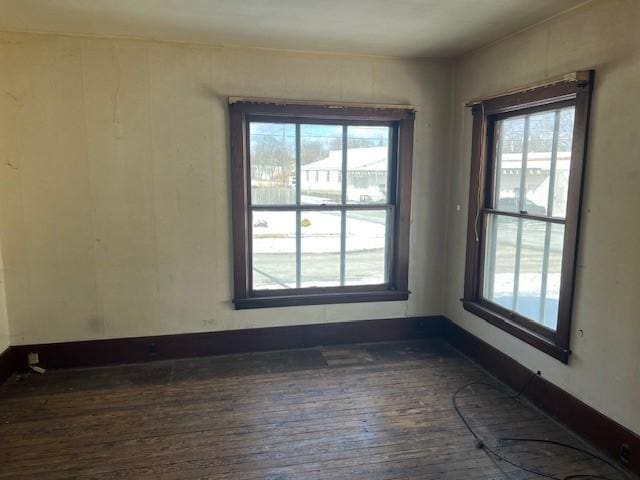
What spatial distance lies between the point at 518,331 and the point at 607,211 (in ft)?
3.49

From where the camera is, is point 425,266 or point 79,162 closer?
point 79,162

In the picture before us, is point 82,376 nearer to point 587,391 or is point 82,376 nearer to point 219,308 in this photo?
point 219,308

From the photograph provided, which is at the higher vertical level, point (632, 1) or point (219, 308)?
point (632, 1)

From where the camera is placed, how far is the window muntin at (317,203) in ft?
12.2

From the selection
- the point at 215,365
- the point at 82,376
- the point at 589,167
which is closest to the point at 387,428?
the point at 215,365

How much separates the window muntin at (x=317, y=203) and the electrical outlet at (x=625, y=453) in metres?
2.21

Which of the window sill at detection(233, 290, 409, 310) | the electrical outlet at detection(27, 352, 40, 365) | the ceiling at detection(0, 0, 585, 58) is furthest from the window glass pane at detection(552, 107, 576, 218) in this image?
the electrical outlet at detection(27, 352, 40, 365)

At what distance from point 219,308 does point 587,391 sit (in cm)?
272

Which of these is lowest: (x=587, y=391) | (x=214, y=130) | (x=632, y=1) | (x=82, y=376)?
(x=82, y=376)

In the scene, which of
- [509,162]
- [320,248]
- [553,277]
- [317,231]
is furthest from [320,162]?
[553,277]

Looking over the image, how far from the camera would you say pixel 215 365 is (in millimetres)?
3562

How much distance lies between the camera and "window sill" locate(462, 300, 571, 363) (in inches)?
108

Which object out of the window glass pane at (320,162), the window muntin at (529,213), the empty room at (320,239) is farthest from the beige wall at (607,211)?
the window glass pane at (320,162)

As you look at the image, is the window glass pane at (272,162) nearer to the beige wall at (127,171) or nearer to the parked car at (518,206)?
the beige wall at (127,171)
